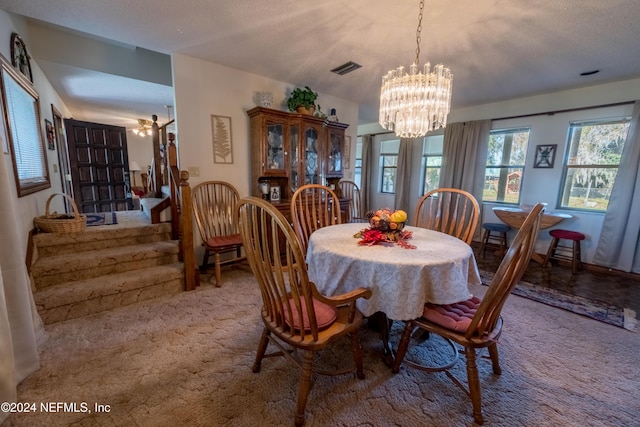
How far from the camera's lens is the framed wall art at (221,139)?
2.91 m

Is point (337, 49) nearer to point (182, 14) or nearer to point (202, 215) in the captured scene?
point (182, 14)

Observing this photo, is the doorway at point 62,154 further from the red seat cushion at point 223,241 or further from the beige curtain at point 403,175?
the beige curtain at point 403,175

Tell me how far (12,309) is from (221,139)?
2.17m

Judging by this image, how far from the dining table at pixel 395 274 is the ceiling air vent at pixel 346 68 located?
216 cm

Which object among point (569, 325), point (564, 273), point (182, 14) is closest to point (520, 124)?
point (564, 273)

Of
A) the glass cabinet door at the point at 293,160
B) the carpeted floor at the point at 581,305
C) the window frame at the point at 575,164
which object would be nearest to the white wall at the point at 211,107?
the glass cabinet door at the point at 293,160

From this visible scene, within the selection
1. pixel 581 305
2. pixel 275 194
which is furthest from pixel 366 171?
pixel 581 305

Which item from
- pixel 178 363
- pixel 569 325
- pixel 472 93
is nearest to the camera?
pixel 178 363

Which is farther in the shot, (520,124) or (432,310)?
(520,124)

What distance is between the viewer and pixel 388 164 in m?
5.74

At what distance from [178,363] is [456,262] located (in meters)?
1.72

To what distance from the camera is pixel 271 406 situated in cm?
129

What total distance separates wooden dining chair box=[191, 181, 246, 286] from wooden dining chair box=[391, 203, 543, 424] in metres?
1.94

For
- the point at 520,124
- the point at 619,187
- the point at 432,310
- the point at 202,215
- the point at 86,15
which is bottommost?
the point at 432,310
